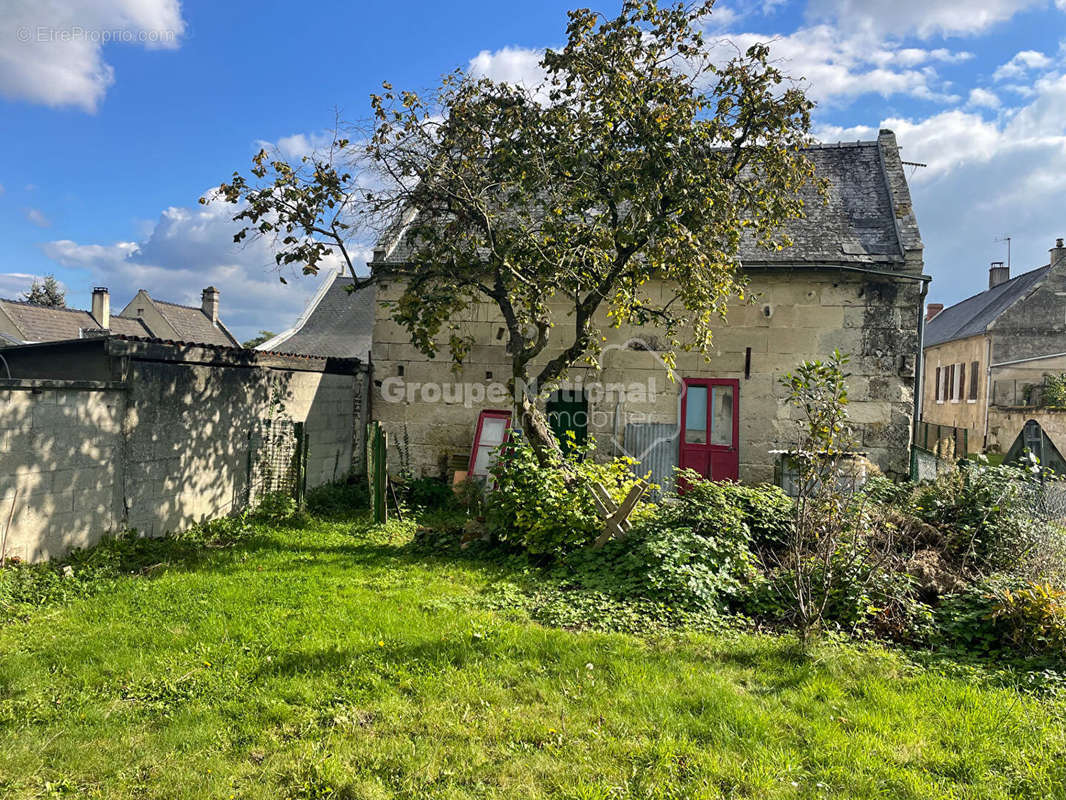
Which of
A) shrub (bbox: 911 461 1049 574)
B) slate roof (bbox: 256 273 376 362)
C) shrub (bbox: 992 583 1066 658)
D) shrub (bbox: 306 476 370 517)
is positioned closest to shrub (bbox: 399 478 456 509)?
shrub (bbox: 306 476 370 517)

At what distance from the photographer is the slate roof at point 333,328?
711 inches

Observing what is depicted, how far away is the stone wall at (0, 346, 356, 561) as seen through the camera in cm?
564

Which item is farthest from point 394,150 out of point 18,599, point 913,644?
point 913,644

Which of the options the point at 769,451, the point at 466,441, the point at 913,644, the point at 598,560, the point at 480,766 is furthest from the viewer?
the point at 466,441

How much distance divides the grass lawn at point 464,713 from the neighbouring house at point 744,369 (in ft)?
18.2

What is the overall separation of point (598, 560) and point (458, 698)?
273 centimetres

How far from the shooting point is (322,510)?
9.09 metres

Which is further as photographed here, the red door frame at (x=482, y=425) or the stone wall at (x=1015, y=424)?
the stone wall at (x=1015, y=424)

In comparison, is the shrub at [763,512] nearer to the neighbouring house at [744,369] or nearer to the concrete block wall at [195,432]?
the neighbouring house at [744,369]

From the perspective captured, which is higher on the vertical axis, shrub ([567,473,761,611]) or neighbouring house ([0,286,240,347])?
neighbouring house ([0,286,240,347])

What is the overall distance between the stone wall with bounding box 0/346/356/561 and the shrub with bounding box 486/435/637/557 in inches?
149

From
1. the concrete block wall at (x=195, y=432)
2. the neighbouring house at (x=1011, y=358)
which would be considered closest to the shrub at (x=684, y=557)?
the concrete block wall at (x=195, y=432)

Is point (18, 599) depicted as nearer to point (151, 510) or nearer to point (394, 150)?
point (151, 510)

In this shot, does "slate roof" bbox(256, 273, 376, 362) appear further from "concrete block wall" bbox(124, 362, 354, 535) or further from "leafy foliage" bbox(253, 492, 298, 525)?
"leafy foliage" bbox(253, 492, 298, 525)
